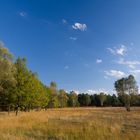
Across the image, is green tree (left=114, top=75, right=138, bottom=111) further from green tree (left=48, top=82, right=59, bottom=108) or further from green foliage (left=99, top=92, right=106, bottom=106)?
green foliage (left=99, top=92, right=106, bottom=106)

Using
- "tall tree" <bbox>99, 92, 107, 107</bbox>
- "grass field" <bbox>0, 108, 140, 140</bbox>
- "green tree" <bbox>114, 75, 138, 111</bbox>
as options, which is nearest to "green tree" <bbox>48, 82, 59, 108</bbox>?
"green tree" <bbox>114, 75, 138, 111</bbox>

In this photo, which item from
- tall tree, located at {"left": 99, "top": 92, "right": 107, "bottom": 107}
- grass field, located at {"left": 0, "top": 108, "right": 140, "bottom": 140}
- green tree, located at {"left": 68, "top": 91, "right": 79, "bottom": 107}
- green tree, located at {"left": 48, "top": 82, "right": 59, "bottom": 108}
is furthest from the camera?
tall tree, located at {"left": 99, "top": 92, "right": 107, "bottom": 107}

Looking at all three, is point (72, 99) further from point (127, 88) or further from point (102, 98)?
point (127, 88)

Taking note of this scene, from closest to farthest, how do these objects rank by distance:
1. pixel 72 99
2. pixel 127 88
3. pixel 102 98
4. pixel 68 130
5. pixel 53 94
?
pixel 68 130 → pixel 127 88 → pixel 53 94 → pixel 72 99 → pixel 102 98

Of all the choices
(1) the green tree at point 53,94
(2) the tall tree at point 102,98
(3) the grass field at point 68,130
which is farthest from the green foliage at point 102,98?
(3) the grass field at point 68,130

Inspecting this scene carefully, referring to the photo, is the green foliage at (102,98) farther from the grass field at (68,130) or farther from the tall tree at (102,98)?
the grass field at (68,130)

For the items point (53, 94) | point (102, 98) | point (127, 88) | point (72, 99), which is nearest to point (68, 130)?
point (127, 88)

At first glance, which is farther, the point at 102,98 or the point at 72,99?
the point at 102,98

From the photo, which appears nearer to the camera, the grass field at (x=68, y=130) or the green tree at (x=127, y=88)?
the grass field at (x=68, y=130)

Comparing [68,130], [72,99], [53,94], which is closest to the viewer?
[68,130]

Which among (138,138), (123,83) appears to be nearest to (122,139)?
(138,138)

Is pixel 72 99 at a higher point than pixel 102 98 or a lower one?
lower

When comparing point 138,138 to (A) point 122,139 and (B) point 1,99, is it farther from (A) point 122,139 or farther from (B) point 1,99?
(B) point 1,99

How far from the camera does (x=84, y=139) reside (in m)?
11.0
